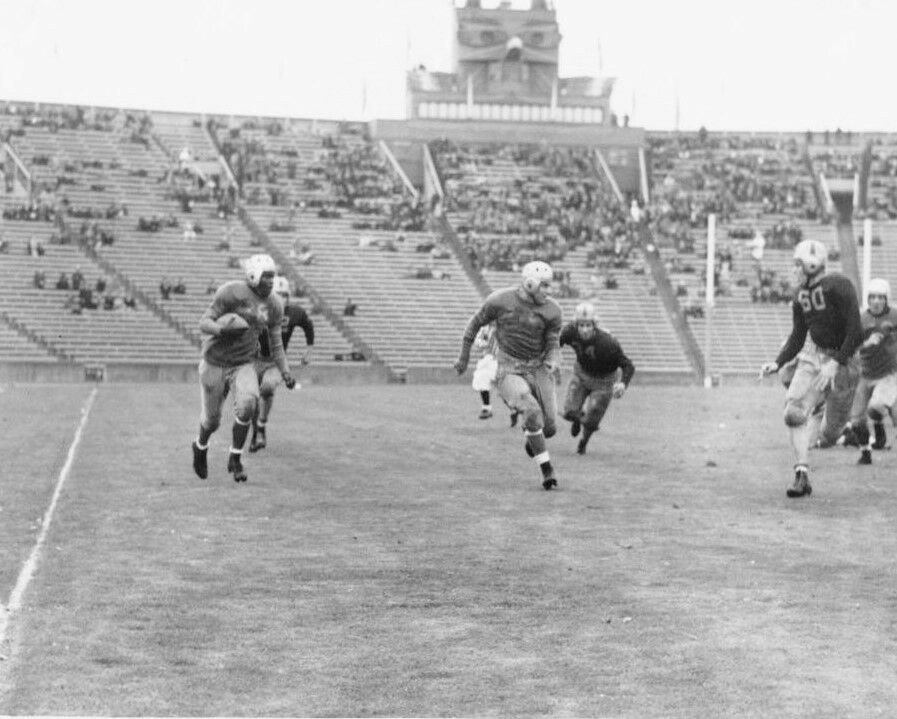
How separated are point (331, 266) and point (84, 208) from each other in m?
9.08

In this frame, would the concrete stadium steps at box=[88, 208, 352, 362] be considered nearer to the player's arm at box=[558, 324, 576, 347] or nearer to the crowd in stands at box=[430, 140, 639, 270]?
the crowd in stands at box=[430, 140, 639, 270]

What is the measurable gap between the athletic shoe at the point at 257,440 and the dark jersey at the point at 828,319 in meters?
7.88

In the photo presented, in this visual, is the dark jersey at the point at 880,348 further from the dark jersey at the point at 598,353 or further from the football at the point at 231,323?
the football at the point at 231,323

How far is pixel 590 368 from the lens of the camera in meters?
23.5

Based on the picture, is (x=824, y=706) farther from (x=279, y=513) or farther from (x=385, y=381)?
(x=385, y=381)

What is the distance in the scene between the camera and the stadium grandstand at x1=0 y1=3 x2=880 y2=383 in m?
59.1

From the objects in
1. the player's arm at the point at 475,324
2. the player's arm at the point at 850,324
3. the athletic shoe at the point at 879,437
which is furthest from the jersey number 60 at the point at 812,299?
the athletic shoe at the point at 879,437

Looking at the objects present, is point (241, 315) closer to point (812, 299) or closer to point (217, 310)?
point (217, 310)

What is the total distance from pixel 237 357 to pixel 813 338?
5.68 meters

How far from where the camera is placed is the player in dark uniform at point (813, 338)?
16.6 meters

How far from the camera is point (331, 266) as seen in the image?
6488 centimetres

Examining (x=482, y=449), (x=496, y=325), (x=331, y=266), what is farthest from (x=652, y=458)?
(x=331, y=266)

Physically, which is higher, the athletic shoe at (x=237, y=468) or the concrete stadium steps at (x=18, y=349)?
the athletic shoe at (x=237, y=468)

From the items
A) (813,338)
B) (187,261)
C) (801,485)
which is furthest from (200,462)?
(187,261)
